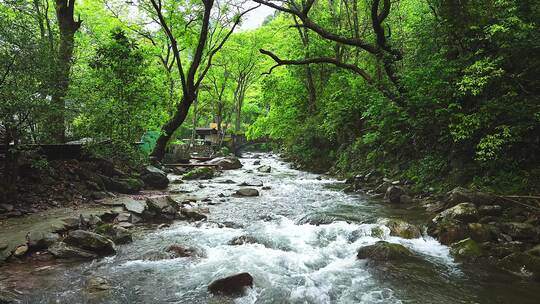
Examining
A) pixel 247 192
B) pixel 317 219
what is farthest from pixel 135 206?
pixel 317 219

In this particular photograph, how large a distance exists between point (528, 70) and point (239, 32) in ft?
88.0

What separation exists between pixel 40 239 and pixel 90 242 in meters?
1.04

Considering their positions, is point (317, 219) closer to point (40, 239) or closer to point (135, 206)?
point (135, 206)

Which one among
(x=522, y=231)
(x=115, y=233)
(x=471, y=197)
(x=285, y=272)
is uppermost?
(x=471, y=197)

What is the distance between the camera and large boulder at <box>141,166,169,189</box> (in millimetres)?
14828

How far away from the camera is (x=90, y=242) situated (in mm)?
6957

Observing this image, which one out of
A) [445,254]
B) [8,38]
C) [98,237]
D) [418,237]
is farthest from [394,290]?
[8,38]

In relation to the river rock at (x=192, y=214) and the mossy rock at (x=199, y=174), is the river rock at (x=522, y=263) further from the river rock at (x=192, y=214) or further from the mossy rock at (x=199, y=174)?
the mossy rock at (x=199, y=174)

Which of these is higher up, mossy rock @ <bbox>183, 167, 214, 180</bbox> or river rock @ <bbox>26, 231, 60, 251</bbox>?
river rock @ <bbox>26, 231, 60, 251</bbox>

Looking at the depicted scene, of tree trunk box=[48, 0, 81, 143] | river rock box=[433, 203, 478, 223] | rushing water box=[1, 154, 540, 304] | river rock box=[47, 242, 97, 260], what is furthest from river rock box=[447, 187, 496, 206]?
tree trunk box=[48, 0, 81, 143]

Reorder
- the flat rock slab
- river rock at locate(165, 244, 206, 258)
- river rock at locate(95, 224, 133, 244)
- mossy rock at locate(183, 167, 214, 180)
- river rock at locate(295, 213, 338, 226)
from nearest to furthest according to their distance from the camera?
river rock at locate(165, 244, 206, 258), river rock at locate(95, 224, 133, 244), river rock at locate(295, 213, 338, 226), the flat rock slab, mossy rock at locate(183, 167, 214, 180)

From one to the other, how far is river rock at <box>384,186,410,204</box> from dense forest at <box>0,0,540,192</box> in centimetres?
102

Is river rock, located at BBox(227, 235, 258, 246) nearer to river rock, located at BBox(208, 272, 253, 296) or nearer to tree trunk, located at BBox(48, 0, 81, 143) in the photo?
river rock, located at BBox(208, 272, 253, 296)

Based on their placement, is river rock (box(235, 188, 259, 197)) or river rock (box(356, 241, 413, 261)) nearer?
river rock (box(356, 241, 413, 261))
